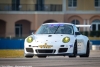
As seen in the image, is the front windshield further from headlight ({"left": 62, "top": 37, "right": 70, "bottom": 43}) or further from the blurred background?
the blurred background

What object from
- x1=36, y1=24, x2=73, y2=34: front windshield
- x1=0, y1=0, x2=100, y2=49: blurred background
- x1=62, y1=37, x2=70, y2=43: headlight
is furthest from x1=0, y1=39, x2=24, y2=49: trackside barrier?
x1=62, y1=37, x2=70, y2=43: headlight

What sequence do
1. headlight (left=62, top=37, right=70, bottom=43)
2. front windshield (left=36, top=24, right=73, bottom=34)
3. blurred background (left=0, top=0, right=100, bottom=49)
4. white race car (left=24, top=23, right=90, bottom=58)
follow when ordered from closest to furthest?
1. white race car (left=24, top=23, right=90, bottom=58)
2. headlight (left=62, top=37, right=70, bottom=43)
3. front windshield (left=36, top=24, right=73, bottom=34)
4. blurred background (left=0, top=0, right=100, bottom=49)

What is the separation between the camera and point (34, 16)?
230 ft

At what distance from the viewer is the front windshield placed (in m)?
21.8

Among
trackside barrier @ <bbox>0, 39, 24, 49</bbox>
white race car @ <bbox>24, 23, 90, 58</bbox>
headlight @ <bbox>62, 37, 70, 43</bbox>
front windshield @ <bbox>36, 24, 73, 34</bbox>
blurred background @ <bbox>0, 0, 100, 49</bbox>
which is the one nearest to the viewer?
white race car @ <bbox>24, 23, 90, 58</bbox>

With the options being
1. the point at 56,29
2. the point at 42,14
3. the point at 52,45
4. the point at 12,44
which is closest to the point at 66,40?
the point at 52,45

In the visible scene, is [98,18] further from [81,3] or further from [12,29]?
[12,29]

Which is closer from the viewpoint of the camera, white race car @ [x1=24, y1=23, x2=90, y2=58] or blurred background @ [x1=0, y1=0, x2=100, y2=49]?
white race car @ [x1=24, y1=23, x2=90, y2=58]

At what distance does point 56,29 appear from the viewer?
21.9 metres

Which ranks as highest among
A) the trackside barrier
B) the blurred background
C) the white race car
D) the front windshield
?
the blurred background

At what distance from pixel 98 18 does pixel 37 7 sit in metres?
9.08

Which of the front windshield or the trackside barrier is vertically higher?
the front windshield

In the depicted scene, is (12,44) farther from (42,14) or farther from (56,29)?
(56,29)

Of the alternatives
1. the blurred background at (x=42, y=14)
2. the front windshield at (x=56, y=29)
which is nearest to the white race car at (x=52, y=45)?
the front windshield at (x=56, y=29)
